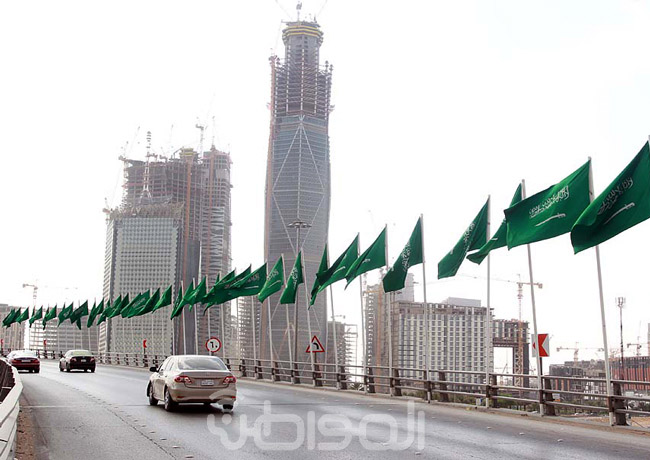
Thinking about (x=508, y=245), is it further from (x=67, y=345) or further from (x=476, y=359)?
(x=67, y=345)

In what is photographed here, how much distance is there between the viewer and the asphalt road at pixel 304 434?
40.1 feet

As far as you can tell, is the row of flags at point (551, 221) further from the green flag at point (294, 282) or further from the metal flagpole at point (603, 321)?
the green flag at point (294, 282)

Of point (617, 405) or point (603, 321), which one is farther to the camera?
point (603, 321)

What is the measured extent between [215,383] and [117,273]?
13803 cm

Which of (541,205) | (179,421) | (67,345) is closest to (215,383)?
(179,421)

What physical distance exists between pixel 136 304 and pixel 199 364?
162 ft

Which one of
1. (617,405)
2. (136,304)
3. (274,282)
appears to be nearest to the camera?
(617,405)

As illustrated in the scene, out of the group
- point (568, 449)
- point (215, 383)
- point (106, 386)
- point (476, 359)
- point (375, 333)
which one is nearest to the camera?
point (568, 449)

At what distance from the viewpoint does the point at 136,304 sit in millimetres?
67938

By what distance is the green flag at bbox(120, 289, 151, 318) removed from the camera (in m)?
65.3

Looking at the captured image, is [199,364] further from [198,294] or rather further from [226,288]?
[198,294]

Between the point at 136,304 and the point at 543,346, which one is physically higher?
the point at 136,304

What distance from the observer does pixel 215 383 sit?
19844 mm

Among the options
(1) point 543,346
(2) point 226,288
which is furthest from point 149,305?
(1) point 543,346
